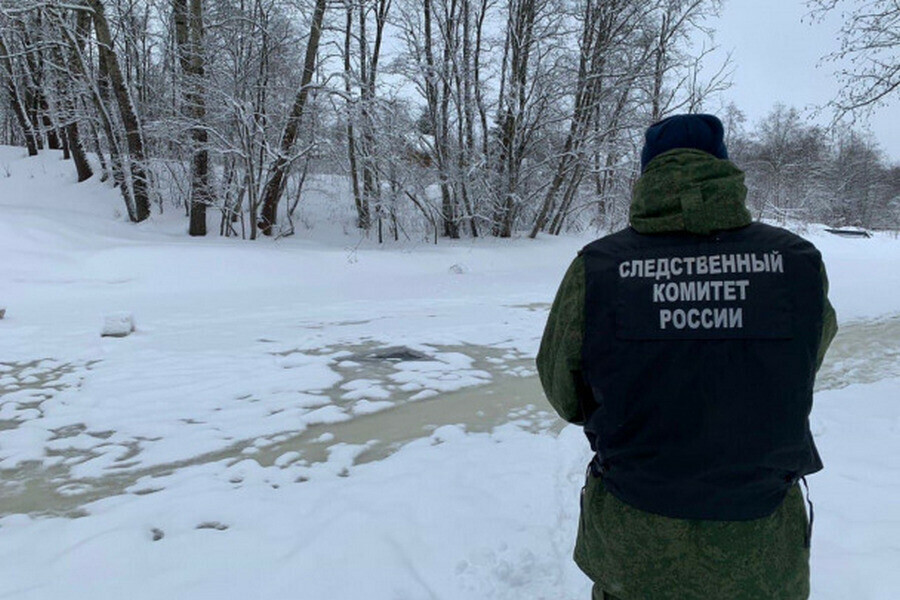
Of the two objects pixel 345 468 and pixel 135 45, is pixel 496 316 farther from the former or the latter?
pixel 135 45

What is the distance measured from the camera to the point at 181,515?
10.8 ft

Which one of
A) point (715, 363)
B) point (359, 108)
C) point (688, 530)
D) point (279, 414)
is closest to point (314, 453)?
point (279, 414)

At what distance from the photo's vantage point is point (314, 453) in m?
4.21

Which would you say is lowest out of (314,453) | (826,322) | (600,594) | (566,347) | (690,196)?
(314,453)

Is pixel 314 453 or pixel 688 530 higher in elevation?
pixel 688 530

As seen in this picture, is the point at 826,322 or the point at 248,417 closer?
the point at 826,322

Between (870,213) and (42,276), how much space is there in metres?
69.1

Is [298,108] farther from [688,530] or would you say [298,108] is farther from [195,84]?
[688,530]

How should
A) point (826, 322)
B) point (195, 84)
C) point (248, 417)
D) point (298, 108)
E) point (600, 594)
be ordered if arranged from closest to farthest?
point (826, 322)
point (600, 594)
point (248, 417)
point (195, 84)
point (298, 108)

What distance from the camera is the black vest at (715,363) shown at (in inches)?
53.9

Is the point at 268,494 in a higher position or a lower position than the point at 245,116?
lower

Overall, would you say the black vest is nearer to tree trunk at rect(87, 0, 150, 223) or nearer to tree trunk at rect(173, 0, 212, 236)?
tree trunk at rect(173, 0, 212, 236)

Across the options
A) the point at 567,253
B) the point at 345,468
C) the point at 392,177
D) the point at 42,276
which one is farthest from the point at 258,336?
the point at 567,253

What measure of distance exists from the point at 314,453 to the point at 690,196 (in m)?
3.49
